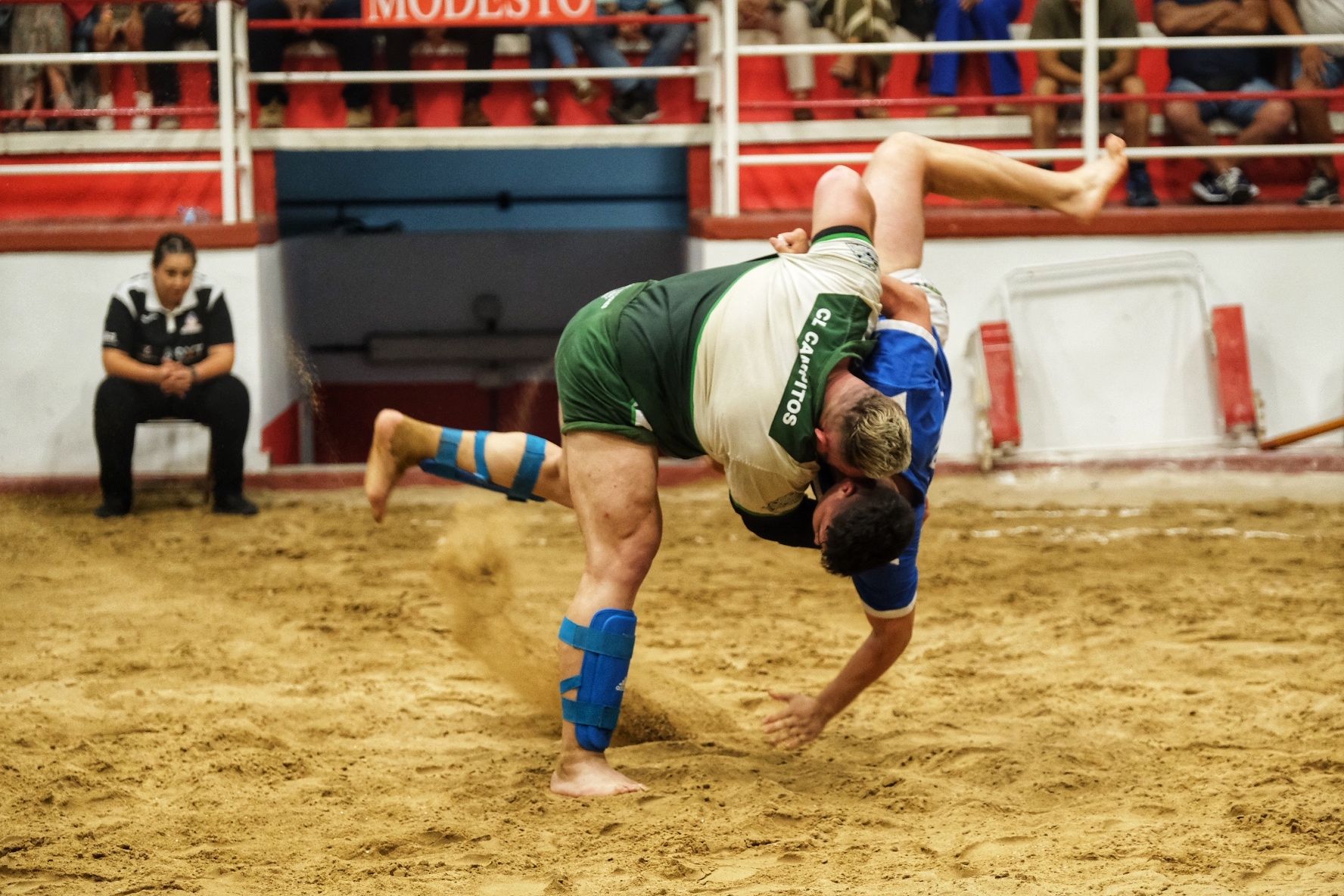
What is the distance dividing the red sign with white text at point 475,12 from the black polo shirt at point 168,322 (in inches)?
73.7

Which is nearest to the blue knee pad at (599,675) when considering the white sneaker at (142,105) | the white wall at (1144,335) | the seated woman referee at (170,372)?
the seated woman referee at (170,372)

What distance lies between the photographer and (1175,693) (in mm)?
4207

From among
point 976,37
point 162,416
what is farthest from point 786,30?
point 162,416

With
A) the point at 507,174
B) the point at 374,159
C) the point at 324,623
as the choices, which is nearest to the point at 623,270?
the point at 507,174

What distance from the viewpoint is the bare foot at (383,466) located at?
12.9ft

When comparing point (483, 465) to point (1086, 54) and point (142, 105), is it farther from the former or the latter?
point (142, 105)

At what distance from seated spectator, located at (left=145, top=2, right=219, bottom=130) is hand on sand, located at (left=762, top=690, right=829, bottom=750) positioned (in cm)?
578

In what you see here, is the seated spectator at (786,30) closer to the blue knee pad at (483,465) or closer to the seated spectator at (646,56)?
the seated spectator at (646,56)

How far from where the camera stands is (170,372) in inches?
277

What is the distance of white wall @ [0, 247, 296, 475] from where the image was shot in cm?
764

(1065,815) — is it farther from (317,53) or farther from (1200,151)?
(317,53)

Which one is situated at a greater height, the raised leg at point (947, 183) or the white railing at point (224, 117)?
the white railing at point (224, 117)

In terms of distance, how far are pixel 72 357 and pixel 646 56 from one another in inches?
150

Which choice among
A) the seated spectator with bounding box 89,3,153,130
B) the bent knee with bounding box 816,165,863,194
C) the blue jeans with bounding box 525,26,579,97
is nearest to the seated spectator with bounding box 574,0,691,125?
the blue jeans with bounding box 525,26,579,97
